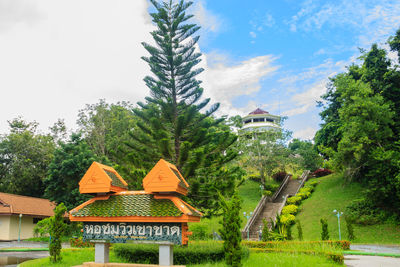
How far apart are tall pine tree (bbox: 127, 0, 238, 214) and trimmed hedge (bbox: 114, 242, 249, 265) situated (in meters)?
3.04

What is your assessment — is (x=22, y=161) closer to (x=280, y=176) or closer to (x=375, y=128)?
(x=280, y=176)

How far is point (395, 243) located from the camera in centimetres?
1197

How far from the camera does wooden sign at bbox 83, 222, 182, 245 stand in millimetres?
5551

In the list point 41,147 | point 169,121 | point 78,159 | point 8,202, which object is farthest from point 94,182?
point 41,147

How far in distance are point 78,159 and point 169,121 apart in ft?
26.3

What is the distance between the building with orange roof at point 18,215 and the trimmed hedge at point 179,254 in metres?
11.9

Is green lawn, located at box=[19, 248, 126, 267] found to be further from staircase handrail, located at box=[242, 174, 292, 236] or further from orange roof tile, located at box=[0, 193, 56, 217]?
orange roof tile, located at box=[0, 193, 56, 217]

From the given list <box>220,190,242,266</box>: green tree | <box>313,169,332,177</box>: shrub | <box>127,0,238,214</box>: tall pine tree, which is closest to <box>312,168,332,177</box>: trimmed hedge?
<box>313,169,332,177</box>: shrub

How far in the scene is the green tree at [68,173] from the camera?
15866 mm

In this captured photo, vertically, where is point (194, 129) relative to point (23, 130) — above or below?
below

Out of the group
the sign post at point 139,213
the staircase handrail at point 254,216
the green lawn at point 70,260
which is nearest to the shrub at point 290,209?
the staircase handrail at point 254,216

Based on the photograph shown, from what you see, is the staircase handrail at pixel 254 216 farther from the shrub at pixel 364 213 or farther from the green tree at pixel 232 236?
the green tree at pixel 232 236

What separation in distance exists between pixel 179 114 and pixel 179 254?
5.47m

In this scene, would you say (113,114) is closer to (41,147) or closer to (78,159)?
(41,147)
